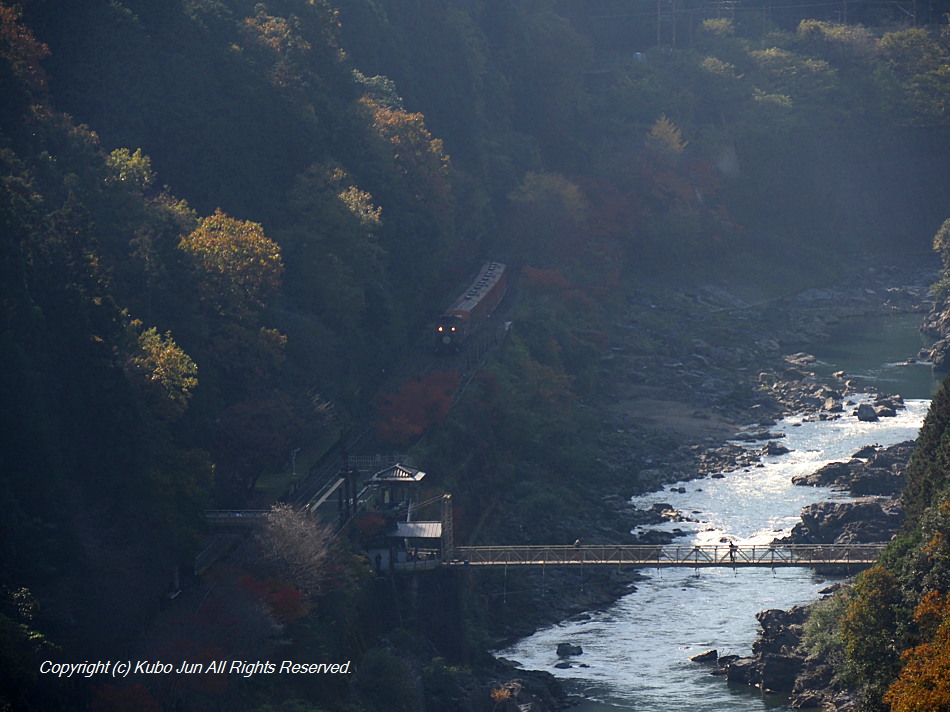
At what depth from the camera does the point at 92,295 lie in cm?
4128

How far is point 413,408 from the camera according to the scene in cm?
5784

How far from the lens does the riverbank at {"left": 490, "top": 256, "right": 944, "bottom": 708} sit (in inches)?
2534

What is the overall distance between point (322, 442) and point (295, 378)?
3.27 metres

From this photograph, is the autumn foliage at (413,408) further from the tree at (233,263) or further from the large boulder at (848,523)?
the large boulder at (848,523)

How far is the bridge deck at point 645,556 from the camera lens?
1779 inches

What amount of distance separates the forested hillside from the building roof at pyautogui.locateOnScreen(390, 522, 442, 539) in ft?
8.43

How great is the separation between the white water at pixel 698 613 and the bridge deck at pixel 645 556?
2715mm

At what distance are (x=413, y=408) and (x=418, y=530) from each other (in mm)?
12237

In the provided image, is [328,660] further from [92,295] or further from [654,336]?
[654,336]

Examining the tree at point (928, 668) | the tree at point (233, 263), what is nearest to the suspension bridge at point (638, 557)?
the tree at point (928, 668)

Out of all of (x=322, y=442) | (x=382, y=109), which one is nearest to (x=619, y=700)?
(x=322, y=442)

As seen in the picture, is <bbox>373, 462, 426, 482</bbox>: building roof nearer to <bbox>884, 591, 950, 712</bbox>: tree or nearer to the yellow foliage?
<bbox>884, 591, 950, 712</bbox>: tree

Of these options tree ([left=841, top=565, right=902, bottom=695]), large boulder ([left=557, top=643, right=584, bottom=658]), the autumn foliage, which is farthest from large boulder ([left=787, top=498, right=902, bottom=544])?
the autumn foliage

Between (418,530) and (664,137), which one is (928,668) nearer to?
(418,530)
